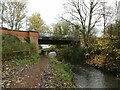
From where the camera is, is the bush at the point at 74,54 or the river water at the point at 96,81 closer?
the river water at the point at 96,81

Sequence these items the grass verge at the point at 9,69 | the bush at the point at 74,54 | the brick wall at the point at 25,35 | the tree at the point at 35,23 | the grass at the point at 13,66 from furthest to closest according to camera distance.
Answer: the tree at the point at 35,23 < the bush at the point at 74,54 < the brick wall at the point at 25,35 < the grass at the point at 13,66 < the grass verge at the point at 9,69

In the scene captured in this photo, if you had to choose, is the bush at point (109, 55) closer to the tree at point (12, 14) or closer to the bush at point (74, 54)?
the bush at point (74, 54)

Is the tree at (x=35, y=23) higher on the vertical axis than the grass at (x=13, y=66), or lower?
higher

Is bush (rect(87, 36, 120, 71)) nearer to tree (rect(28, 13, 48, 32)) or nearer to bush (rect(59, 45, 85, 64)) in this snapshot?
bush (rect(59, 45, 85, 64))

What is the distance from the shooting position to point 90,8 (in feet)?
127

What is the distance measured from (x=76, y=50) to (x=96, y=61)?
799 cm

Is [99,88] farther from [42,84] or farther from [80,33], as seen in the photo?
[80,33]

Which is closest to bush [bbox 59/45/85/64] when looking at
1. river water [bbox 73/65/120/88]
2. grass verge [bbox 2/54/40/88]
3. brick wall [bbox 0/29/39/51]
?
brick wall [bbox 0/29/39/51]

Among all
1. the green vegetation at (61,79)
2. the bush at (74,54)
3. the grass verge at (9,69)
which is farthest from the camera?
the bush at (74,54)

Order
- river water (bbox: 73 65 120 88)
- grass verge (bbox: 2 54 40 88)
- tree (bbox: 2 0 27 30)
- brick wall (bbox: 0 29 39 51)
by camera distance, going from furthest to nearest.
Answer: tree (bbox: 2 0 27 30)
brick wall (bbox: 0 29 39 51)
river water (bbox: 73 65 120 88)
grass verge (bbox: 2 54 40 88)

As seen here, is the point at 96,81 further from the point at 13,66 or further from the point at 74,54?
the point at 74,54

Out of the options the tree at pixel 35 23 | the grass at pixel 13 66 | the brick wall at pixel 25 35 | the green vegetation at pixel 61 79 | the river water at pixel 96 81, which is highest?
the tree at pixel 35 23

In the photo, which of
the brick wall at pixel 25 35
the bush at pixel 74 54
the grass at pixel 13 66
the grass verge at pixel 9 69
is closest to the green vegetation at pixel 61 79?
the grass verge at pixel 9 69

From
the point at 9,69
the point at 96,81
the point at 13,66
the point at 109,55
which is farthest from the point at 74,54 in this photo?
the point at 9,69
